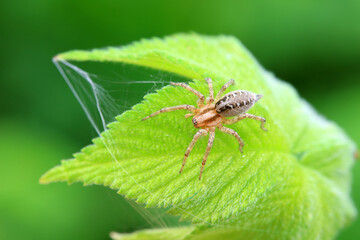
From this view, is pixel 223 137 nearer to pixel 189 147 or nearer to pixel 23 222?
pixel 189 147

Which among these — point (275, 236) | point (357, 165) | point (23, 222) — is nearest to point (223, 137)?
point (275, 236)

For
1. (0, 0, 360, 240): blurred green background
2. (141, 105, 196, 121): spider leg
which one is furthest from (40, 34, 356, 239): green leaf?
(0, 0, 360, 240): blurred green background

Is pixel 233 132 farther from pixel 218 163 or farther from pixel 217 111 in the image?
pixel 217 111

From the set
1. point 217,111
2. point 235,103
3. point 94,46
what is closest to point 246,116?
point 235,103

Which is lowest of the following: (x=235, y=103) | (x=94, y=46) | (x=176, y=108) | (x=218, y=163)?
(x=218, y=163)

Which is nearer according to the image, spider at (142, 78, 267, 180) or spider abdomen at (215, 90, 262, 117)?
spider at (142, 78, 267, 180)

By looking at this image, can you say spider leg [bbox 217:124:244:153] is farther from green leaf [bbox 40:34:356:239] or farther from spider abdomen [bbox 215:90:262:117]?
spider abdomen [bbox 215:90:262:117]

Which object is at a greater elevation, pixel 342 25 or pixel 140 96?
pixel 140 96
